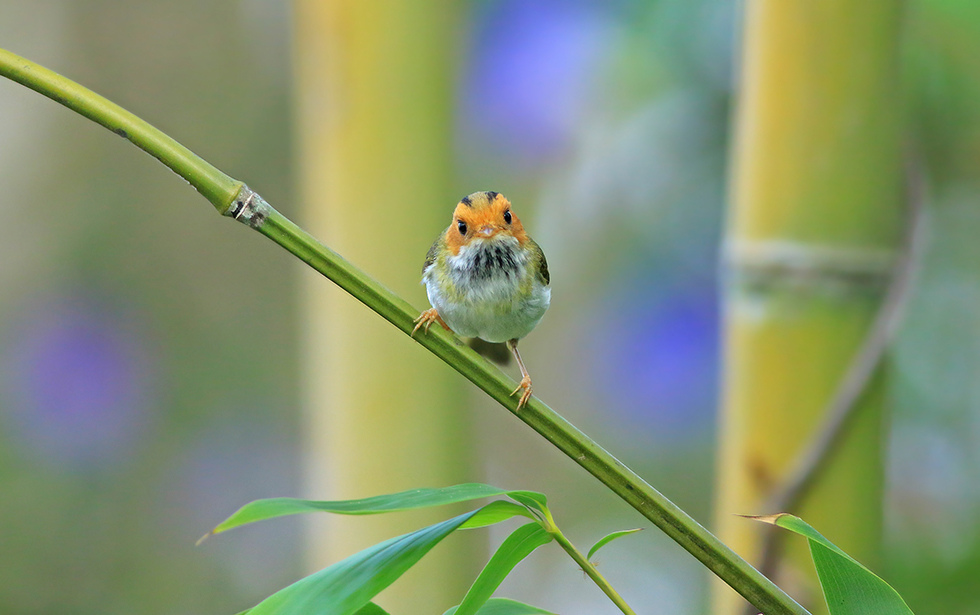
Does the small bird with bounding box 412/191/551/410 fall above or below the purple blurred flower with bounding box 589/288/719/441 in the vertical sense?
below

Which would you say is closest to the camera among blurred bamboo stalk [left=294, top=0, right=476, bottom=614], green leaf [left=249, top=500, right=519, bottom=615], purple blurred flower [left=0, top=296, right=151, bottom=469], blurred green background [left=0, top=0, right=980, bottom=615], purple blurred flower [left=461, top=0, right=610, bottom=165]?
green leaf [left=249, top=500, right=519, bottom=615]

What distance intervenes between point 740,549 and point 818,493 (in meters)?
0.13

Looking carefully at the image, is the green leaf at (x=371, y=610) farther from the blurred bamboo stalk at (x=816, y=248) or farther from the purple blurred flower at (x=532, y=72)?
the purple blurred flower at (x=532, y=72)

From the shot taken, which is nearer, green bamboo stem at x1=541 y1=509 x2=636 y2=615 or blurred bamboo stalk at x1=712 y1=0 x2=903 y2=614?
green bamboo stem at x1=541 y1=509 x2=636 y2=615

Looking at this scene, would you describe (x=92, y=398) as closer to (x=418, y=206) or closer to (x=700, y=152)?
(x=418, y=206)

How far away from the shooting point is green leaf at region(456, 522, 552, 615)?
0.34 meters

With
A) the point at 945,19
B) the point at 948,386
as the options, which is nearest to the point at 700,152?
the point at 945,19

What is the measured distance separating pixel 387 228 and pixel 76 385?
1250 mm

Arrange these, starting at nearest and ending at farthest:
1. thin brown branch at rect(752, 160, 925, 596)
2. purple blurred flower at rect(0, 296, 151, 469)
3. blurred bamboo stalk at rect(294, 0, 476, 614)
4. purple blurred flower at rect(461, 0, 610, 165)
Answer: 1. thin brown branch at rect(752, 160, 925, 596)
2. blurred bamboo stalk at rect(294, 0, 476, 614)
3. purple blurred flower at rect(461, 0, 610, 165)
4. purple blurred flower at rect(0, 296, 151, 469)

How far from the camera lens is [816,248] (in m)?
0.75

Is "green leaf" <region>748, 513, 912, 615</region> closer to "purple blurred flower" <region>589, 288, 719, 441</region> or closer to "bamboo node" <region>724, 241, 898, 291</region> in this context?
"bamboo node" <region>724, 241, 898, 291</region>

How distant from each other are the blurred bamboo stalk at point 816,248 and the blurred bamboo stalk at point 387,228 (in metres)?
0.35

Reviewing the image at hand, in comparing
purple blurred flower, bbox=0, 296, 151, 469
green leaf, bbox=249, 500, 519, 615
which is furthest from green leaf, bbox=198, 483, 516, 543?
purple blurred flower, bbox=0, 296, 151, 469

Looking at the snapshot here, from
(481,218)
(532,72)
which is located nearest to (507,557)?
(481,218)
